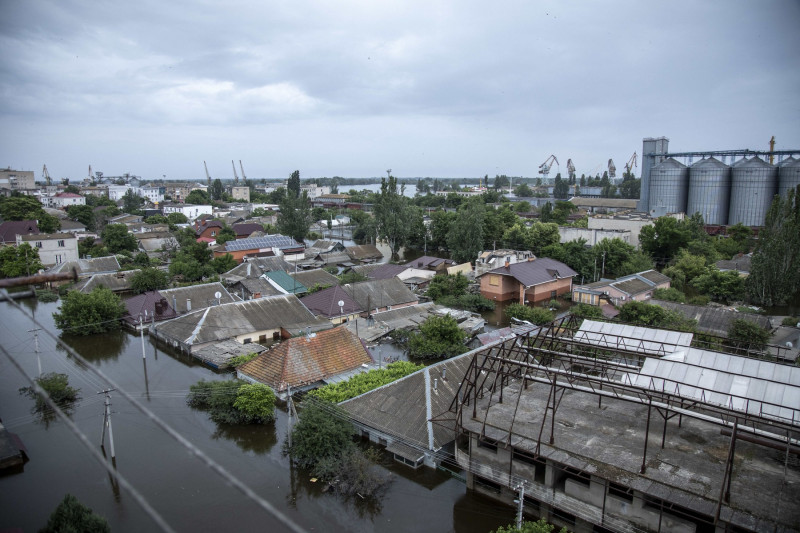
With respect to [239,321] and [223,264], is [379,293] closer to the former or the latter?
[239,321]

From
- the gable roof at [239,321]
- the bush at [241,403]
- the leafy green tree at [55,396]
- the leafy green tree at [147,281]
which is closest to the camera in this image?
the bush at [241,403]

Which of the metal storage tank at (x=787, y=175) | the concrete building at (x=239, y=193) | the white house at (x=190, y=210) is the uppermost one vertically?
the metal storage tank at (x=787, y=175)

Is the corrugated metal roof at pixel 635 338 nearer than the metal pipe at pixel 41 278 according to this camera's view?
No

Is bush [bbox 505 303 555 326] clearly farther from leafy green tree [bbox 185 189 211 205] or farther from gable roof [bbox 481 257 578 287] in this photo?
leafy green tree [bbox 185 189 211 205]

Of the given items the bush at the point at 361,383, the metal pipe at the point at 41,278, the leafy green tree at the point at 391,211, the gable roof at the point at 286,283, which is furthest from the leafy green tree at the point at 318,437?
the leafy green tree at the point at 391,211

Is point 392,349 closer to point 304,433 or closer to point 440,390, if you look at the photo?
point 440,390

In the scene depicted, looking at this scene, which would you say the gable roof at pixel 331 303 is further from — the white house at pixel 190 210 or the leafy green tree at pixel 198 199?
the leafy green tree at pixel 198 199

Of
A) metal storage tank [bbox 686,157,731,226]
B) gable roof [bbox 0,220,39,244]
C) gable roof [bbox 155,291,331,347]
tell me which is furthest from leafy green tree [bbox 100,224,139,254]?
metal storage tank [bbox 686,157,731,226]

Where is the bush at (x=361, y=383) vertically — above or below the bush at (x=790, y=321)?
below
